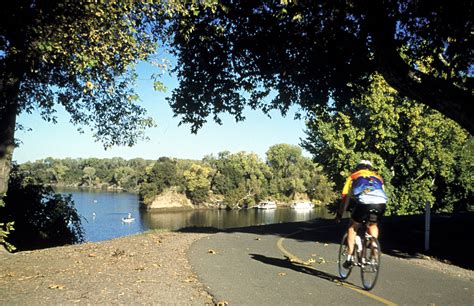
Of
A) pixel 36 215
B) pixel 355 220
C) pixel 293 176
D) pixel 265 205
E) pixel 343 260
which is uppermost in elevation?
pixel 293 176

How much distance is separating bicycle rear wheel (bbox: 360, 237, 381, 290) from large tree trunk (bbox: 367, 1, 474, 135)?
3.18m

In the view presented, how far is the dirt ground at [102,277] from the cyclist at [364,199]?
2739 millimetres

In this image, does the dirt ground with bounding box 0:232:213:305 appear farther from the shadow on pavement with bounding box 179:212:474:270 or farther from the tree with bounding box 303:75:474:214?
the tree with bounding box 303:75:474:214

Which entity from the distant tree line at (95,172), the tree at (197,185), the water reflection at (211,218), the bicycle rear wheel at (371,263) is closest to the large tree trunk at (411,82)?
the bicycle rear wheel at (371,263)

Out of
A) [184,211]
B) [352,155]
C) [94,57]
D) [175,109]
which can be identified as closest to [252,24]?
[175,109]

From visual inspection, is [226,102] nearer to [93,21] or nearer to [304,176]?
[93,21]

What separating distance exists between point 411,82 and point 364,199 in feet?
12.4

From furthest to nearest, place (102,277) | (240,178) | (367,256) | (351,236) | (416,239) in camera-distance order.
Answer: (240,178) < (416,239) < (102,277) < (351,236) < (367,256)

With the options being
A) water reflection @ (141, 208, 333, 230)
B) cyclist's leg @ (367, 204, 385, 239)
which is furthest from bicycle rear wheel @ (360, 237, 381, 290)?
water reflection @ (141, 208, 333, 230)

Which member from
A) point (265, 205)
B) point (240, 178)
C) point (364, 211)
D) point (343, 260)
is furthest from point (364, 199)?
point (240, 178)

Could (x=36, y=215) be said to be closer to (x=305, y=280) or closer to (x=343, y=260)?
(x=305, y=280)

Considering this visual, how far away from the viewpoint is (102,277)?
266 inches

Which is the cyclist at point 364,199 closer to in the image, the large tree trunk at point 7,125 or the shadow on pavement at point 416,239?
the shadow on pavement at point 416,239

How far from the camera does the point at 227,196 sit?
351 ft
